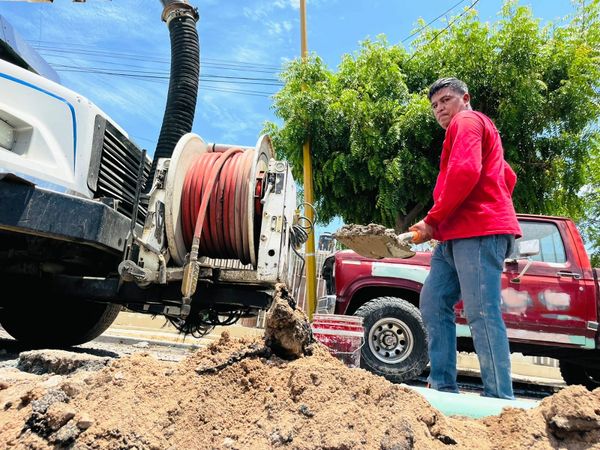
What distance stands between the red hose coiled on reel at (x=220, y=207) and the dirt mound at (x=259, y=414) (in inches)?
73.6

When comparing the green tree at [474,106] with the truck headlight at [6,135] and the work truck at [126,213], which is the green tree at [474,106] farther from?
the truck headlight at [6,135]

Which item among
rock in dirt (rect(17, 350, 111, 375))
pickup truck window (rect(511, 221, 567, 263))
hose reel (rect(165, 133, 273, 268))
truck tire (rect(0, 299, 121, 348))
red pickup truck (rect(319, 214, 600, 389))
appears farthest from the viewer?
pickup truck window (rect(511, 221, 567, 263))

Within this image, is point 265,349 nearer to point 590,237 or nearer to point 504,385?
point 504,385

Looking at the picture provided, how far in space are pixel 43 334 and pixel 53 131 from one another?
9.35 feet

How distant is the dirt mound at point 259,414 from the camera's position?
149 cm

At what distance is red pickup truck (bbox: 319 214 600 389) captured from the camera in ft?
18.2

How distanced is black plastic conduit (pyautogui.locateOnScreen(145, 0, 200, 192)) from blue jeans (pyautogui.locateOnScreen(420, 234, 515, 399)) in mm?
2655

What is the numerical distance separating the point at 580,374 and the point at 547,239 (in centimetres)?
247

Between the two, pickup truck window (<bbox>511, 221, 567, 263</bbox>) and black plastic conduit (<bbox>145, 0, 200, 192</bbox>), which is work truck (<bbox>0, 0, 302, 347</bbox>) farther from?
pickup truck window (<bbox>511, 221, 567, 263</bbox>)

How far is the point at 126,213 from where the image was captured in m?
3.63

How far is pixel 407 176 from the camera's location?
10.2 metres

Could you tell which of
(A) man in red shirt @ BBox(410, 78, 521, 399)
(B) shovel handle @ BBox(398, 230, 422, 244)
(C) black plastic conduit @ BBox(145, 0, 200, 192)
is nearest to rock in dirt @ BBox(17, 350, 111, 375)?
(B) shovel handle @ BBox(398, 230, 422, 244)

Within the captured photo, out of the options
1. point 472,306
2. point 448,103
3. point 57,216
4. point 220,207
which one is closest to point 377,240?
point 472,306

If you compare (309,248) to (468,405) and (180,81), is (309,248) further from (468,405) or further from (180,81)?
(468,405)
